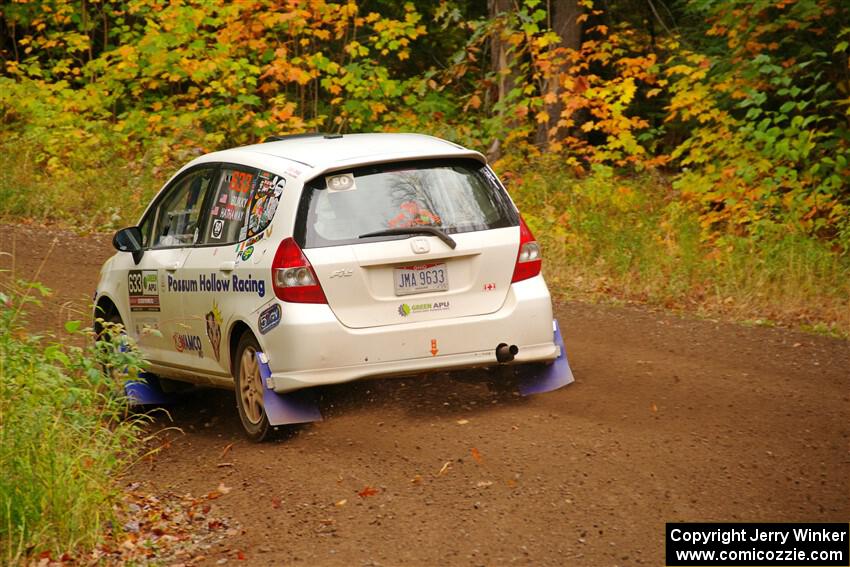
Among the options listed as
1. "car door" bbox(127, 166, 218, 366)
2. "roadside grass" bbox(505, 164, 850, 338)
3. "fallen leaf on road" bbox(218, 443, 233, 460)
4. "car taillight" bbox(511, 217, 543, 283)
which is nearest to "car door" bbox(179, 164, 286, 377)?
"car door" bbox(127, 166, 218, 366)

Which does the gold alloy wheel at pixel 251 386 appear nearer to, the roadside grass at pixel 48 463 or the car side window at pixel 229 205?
the car side window at pixel 229 205

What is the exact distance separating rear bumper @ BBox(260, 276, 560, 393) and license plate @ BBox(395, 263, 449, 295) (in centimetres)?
20

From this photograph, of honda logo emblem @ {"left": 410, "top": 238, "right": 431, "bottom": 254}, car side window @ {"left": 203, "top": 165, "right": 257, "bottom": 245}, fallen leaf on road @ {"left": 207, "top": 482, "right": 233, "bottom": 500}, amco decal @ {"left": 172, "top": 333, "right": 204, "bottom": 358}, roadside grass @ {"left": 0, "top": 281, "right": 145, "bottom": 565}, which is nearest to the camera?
roadside grass @ {"left": 0, "top": 281, "right": 145, "bottom": 565}

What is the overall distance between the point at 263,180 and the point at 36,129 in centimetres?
1273

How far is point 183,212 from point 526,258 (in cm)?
253

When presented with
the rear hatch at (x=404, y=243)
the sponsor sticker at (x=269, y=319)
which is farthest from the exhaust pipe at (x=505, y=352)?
the sponsor sticker at (x=269, y=319)

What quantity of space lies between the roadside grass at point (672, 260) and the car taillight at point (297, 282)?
18.0 feet

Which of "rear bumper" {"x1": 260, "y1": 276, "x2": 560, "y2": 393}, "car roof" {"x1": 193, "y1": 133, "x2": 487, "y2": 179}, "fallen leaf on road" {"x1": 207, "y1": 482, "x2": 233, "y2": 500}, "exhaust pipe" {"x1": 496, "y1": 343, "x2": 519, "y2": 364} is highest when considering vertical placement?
"car roof" {"x1": 193, "y1": 133, "x2": 487, "y2": 179}

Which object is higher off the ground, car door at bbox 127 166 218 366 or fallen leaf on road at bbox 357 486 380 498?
car door at bbox 127 166 218 366

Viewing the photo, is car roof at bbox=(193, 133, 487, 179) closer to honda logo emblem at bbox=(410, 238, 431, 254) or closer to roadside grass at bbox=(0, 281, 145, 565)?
honda logo emblem at bbox=(410, 238, 431, 254)

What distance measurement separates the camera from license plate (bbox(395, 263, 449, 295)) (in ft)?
23.8

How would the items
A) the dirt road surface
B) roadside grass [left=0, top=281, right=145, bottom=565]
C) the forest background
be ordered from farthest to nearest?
the forest background → the dirt road surface → roadside grass [left=0, top=281, right=145, bottom=565]

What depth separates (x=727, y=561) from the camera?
530 cm

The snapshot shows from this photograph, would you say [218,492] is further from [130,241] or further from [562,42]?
[562,42]
